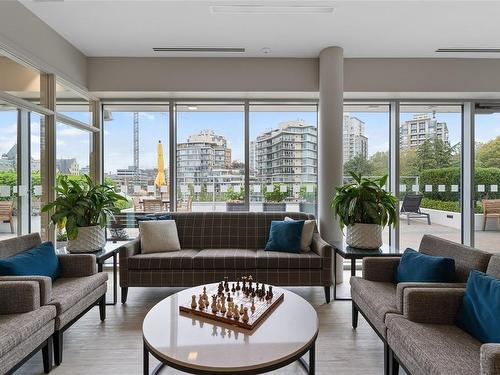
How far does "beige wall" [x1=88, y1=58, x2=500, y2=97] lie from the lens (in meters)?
3.98

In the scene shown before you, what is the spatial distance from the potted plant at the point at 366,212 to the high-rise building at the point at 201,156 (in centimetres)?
189

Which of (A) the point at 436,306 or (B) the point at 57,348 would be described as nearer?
(A) the point at 436,306

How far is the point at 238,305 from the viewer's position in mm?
1952

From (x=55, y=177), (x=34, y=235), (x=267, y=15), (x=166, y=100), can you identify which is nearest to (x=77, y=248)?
(x=34, y=235)

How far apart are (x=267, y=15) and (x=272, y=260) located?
250 cm

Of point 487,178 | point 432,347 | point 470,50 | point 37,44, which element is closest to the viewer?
point 432,347

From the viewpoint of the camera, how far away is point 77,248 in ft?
9.66

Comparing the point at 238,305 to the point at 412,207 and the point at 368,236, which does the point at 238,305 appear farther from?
→ the point at 412,207

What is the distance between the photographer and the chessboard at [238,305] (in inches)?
68.4

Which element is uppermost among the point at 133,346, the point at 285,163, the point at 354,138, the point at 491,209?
the point at 354,138

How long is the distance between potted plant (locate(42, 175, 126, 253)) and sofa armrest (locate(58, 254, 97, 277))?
0.32 m

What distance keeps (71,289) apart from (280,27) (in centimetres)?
317

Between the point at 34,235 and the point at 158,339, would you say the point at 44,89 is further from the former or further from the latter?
the point at 158,339

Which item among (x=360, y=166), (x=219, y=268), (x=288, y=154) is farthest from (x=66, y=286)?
(x=360, y=166)
